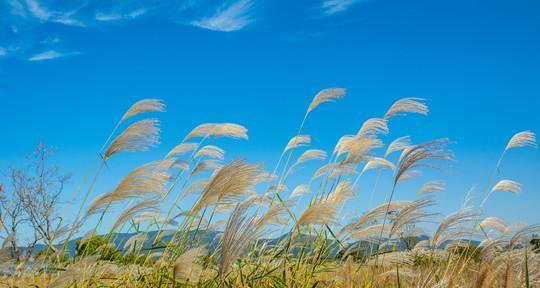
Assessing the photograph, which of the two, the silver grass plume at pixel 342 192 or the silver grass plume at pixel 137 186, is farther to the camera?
the silver grass plume at pixel 342 192

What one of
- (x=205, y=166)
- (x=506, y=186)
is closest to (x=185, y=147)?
(x=205, y=166)

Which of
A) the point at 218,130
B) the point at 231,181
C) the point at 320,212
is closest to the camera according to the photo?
the point at 320,212

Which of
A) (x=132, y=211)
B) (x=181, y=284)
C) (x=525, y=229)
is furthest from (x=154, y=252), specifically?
(x=525, y=229)

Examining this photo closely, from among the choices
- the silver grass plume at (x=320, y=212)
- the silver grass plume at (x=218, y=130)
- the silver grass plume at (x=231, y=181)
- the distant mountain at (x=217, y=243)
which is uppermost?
the silver grass plume at (x=218, y=130)

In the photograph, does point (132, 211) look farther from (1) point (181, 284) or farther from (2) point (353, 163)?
(2) point (353, 163)

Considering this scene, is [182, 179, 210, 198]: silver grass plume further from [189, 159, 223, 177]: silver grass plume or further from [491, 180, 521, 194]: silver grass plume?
[491, 180, 521, 194]: silver grass plume

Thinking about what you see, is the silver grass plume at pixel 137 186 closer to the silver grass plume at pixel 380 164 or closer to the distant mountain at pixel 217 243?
the distant mountain at pixel 217 243

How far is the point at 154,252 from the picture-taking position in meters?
3.98

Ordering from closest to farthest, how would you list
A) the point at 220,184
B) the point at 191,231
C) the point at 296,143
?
1. the point at 220,184
2. the point at 191,231
3. the point at 296,143

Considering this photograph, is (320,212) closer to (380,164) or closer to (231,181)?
(231,181)

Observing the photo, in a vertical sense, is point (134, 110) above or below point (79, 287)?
above

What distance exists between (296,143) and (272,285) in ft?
5.49

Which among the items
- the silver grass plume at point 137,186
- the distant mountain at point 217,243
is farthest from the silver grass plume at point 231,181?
the distant mountain at point 217,243

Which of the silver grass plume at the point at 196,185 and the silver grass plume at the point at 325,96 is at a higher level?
the silver grass plume at the point at 325,96
